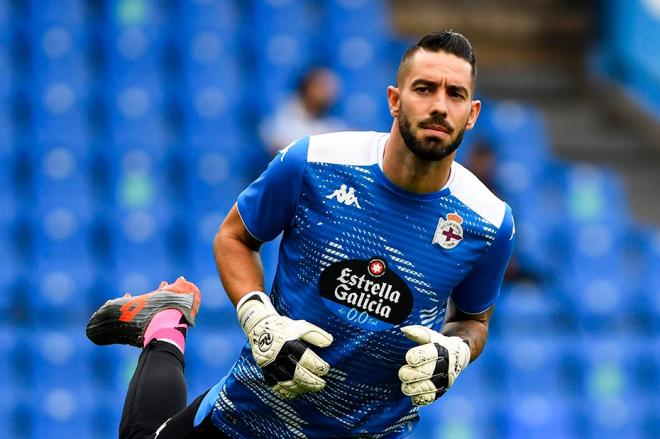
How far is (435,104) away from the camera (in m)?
3.67

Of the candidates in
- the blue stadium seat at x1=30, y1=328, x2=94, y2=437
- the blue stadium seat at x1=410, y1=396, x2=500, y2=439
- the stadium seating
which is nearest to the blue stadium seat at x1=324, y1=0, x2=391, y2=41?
the stadium seating

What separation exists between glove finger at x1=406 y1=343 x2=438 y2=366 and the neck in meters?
0.51

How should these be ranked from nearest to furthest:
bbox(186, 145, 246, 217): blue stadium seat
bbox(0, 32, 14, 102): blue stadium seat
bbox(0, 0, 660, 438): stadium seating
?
bbox(0, 0, 660, 438): stadium seating, bbox(186, 145, 246, 217): blue stadium seat, bbox(0, 32, 14, 102): blue stadium seat

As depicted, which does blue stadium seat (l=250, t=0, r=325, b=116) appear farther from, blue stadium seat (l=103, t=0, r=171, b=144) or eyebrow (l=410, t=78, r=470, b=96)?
eyebrow (l=410, t=78, r=470, b=96)

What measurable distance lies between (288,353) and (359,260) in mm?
400

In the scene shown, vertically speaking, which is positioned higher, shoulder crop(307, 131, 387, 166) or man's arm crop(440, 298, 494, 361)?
shoulder crop(307, 131, 387, 166)

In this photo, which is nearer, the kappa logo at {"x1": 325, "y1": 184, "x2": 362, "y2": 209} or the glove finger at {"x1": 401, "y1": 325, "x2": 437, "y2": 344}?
the glove finger at {"x1": 401, "y1": 325, "x2": 437, "y2": 344}

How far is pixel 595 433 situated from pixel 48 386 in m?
3.78

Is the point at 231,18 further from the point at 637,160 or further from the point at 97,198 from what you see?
the point at 637,160

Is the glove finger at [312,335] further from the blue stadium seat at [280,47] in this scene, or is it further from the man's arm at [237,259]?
the blue stadium seat at [280,47]

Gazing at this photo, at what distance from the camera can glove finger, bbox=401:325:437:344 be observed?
3.61 m

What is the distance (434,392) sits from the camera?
3.64 metres

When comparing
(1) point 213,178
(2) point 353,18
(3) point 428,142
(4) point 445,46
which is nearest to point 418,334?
(3) point 428,142

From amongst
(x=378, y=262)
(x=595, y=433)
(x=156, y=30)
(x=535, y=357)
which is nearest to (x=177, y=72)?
(x=156, y=30)
